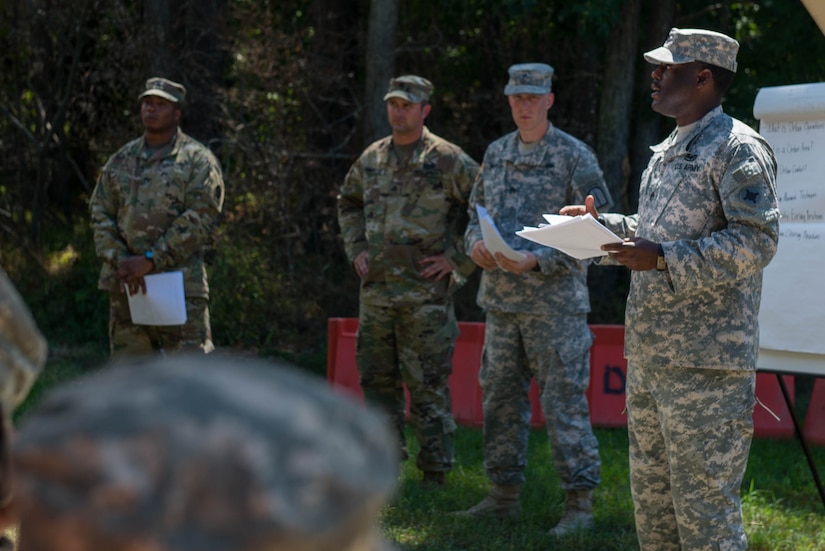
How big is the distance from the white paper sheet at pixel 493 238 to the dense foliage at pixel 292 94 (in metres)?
4.61

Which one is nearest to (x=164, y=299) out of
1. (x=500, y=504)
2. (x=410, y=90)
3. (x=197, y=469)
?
(x=410, y=90)

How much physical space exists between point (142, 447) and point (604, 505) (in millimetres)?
5203

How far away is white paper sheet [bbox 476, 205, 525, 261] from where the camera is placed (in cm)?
520

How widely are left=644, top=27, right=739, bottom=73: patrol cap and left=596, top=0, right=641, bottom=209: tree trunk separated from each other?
5.84m

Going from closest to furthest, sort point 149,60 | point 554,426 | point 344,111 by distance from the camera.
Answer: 1. point 554,426
2. point 149,60
3. point 344,111

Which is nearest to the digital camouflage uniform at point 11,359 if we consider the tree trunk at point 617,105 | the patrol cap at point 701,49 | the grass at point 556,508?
the patrol cap at point 701,49

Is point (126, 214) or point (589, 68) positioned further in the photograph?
point (589, 68)

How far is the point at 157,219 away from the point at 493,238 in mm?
2159

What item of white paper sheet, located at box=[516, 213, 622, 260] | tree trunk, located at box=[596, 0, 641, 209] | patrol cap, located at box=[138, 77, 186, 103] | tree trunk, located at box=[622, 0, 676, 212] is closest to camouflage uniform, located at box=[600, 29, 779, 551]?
white paper sheet, located at box=[516, 213, 622, 260]

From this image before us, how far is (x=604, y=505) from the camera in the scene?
5832mm

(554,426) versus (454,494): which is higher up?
(554,426)

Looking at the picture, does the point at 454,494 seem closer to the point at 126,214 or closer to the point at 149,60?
the point at 126,214

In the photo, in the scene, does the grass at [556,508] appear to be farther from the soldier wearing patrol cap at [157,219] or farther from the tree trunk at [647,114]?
the tree trunk at [647,114]

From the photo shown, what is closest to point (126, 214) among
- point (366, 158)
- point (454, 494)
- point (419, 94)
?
point (366, 158)
